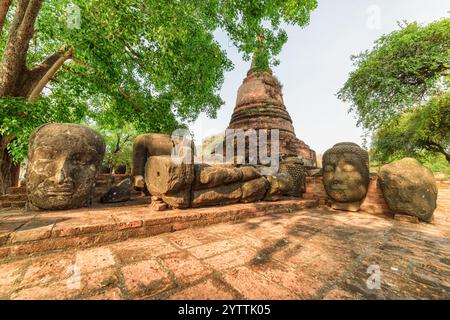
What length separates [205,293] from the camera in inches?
45.8

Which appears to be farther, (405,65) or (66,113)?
(405,65)

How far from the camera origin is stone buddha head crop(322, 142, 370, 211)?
4.01m

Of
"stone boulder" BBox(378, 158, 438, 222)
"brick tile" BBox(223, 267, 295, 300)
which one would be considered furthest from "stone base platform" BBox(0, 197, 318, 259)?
"stone boulder" BBox(378, 158, 438, 222)

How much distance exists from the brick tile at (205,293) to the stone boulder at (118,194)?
2839 mm

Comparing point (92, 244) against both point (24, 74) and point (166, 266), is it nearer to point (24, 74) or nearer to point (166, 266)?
point (166, 266)

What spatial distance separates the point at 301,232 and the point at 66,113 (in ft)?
20.9

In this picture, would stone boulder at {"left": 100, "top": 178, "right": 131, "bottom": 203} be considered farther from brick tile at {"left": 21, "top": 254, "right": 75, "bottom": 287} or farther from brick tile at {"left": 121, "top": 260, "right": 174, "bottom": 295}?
brick tile at {"left": 121, "top": 260, "right": 174, "bottom": 295}

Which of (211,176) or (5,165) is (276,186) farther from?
(5,165)

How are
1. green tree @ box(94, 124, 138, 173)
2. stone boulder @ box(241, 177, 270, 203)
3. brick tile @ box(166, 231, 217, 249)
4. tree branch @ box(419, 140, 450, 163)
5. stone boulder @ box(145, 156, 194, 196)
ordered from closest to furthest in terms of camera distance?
brick tile @ box(166, 231, 217, 249) → stone boulder @ box(145, 156, 194, 196) → stone boulder @ box(241, 177, 270, 203) → tree branch @ box(419, 140, 450, 163) → green tree @ box(94, 124, 138, 173)

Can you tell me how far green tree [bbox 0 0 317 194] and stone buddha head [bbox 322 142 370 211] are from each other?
408cm

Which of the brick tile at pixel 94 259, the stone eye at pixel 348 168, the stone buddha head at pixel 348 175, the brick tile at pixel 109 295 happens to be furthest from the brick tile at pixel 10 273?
the stone eye at pixel 348 168

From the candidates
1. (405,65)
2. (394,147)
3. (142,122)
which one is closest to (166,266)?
(142,122)

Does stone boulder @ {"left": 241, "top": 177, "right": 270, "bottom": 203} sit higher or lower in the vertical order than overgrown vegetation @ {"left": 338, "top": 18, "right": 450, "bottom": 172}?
lower

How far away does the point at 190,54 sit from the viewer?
5523mm
